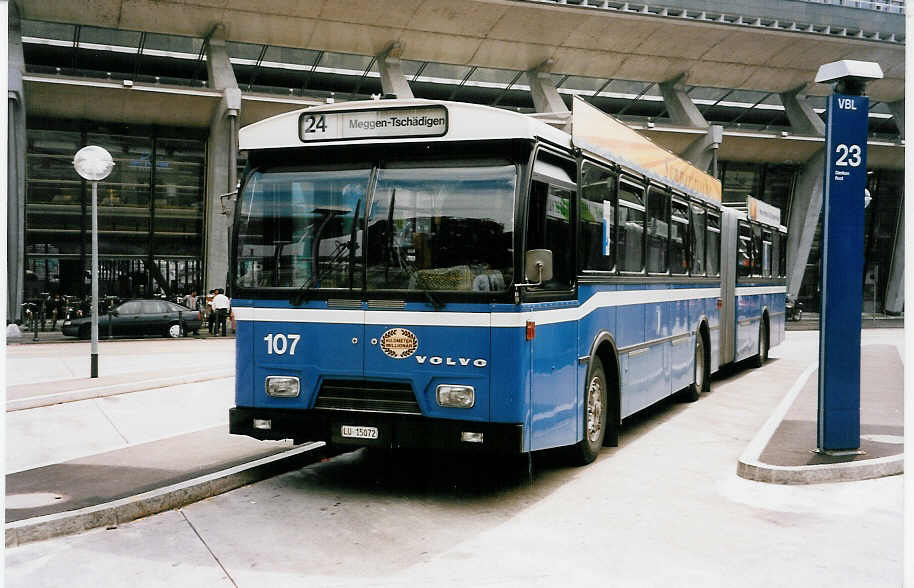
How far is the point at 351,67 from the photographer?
37094mm

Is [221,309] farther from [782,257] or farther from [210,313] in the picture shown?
[782,257]

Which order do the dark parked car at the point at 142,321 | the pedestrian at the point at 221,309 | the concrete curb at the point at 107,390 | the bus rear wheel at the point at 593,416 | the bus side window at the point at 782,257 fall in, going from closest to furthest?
the bus rear wheel at the point at 593,416 → the concrete curb at the point at 107,390 → the bus side window at the point at 782,257 → the dark parked car at the point at 142,321 → the pedestrian at the point at 221,309

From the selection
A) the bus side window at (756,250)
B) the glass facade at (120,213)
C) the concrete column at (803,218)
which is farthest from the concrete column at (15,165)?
the concrete column at (803,218)

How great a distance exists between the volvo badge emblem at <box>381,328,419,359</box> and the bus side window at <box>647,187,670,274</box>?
14.0 ft

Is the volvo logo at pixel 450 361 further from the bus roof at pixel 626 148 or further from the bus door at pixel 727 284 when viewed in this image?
the bus door at pixel 727 284

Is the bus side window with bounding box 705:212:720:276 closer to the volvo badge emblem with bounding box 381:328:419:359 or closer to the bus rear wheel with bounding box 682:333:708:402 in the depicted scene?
the bus rear wheel with bounding box 682:333:708:402

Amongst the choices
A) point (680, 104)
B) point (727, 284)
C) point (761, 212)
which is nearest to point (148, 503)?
point (727, 284)

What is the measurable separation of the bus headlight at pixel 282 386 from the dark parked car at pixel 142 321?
2190 centimetres

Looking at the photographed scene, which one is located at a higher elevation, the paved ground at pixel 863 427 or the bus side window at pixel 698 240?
the bus side window at pixel 698 240

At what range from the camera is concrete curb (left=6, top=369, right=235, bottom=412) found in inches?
474

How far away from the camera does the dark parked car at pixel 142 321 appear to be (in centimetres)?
2750

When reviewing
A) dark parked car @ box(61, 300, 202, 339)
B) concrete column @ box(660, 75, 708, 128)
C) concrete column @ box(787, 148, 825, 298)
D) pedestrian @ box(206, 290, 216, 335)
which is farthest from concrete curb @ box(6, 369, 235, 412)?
concrete column @ box(787, 148, 825, 298)

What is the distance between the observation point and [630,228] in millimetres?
9633

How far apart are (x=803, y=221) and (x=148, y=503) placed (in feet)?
155
